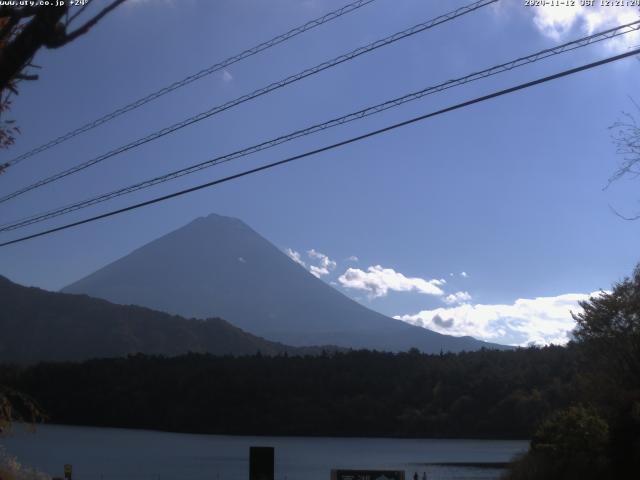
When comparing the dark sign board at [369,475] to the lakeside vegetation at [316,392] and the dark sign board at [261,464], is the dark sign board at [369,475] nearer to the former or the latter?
the dark sign board at [261,464]

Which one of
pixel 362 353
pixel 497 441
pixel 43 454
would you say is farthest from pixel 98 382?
pixel 497 441

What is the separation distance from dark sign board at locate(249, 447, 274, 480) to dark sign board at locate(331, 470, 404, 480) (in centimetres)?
189

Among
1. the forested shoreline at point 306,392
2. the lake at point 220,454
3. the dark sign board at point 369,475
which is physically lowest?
the lake at point 220,454

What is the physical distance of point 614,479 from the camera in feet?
80.2

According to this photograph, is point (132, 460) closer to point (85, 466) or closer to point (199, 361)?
point (85, 466)

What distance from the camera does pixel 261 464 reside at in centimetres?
1727

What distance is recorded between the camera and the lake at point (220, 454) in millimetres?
84562

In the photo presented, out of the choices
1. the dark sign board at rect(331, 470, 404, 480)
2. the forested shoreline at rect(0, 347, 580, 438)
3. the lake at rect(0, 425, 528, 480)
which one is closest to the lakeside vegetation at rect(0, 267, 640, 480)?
the forested shoreline at rect(0, 347, 580, 438)

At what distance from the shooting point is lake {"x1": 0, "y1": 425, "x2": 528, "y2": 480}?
84562 millimetres

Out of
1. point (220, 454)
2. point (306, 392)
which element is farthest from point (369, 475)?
point (306, 392)

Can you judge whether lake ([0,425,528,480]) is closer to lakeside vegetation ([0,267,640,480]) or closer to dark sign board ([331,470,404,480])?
lakeside vegetation ([0,267,640,480])

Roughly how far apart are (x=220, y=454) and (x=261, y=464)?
93.0 metres

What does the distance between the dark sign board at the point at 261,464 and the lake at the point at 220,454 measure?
6117 centimetres

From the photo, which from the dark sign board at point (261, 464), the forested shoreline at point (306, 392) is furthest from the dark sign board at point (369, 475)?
the forested shoreline at point (306, 392)
